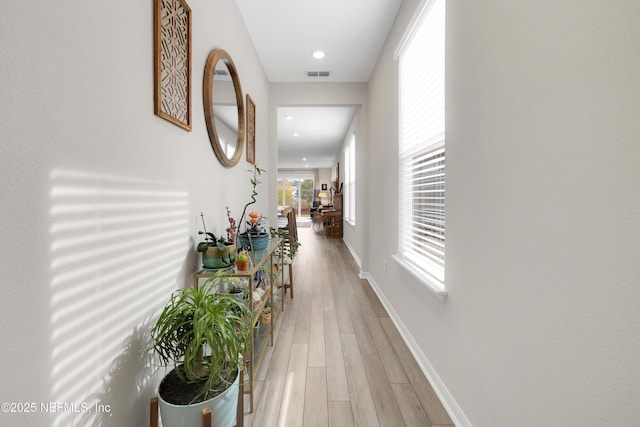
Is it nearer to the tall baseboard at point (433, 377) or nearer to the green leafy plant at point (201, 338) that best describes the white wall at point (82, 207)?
the green leafy plant at point (201, 338)

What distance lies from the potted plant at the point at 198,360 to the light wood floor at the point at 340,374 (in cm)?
57

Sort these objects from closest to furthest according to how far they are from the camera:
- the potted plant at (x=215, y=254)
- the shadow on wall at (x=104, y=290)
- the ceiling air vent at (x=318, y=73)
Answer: the shadow on wall at (x=104, y=290)
the potted plant at (x=215, y=254)
the ceiling air vent at (x=318, y=73)

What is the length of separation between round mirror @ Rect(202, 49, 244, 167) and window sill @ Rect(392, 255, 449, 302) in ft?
4.97

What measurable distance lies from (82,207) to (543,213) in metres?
1.36

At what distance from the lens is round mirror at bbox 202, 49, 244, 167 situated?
1.72m

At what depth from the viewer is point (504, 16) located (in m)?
1.07

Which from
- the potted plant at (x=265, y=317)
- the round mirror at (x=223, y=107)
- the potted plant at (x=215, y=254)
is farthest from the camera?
the potted plant at (x=265, y=317)

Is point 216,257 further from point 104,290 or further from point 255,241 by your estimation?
point 104,290

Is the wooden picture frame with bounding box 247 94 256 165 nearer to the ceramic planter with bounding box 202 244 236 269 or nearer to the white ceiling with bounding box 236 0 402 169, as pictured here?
the white ceiling with bounding box 236 0 402 169

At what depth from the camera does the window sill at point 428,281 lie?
1.58 metres

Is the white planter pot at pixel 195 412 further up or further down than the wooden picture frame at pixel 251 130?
further down

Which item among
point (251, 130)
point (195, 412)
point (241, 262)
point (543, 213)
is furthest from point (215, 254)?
A: point (251, 130)

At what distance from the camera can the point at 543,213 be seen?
0.90 metres

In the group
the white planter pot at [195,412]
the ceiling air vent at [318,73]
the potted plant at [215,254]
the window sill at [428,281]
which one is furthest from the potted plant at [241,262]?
the ceiling air vent at [318,73]
